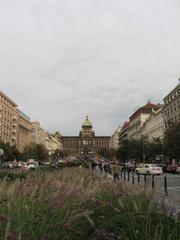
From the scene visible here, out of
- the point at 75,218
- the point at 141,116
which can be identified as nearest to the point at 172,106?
the point at 141,116

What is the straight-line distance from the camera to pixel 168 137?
66.6m

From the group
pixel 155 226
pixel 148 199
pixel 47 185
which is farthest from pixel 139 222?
pixel 47 185

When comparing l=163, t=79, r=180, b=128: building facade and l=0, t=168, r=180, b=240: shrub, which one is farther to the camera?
l=163, t=79, r=180, b=128: building facade

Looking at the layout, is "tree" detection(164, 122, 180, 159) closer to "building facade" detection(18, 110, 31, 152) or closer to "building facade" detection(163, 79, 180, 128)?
"building facade" detection(163, 79, 180, 128)

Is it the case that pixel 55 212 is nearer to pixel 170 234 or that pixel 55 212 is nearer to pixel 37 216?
pixel 37 216

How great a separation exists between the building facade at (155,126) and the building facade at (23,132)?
49.8m

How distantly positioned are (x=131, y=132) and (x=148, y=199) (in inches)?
7203

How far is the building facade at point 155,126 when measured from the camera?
393 feet

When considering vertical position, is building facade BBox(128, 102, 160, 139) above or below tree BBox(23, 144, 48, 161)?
above

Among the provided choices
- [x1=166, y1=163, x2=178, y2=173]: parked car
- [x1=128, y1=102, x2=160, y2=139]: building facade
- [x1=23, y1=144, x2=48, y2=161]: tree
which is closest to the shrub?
[x1=166, y1=163, x2=178, y2=173]: parked car

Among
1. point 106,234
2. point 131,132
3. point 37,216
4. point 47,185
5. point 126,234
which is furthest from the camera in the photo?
point 131,132

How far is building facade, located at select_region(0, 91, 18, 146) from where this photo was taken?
13712cm

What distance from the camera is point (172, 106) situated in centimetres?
10475

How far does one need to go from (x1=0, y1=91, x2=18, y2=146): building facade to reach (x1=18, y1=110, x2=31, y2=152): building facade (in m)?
7.38
